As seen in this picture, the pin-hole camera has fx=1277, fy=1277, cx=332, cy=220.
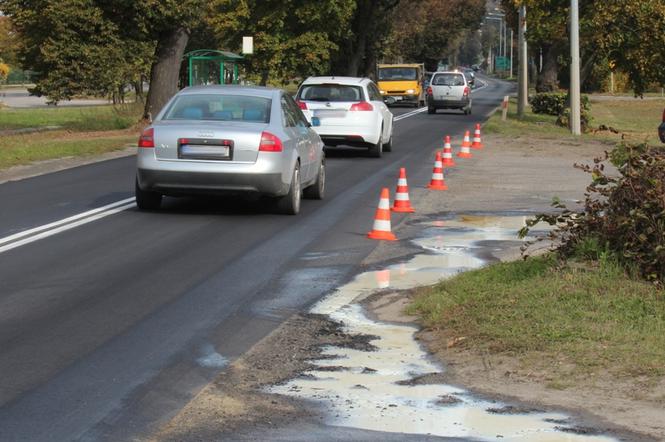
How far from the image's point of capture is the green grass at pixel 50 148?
78.6 feet

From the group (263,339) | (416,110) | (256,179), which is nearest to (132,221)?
(256,179)

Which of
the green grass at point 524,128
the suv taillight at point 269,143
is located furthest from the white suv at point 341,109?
the suv taillight at point 269,143

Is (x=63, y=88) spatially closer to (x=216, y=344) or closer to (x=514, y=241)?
(x=514, y=241)

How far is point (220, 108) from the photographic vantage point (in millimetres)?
15312

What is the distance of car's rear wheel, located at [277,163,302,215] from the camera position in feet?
50.0

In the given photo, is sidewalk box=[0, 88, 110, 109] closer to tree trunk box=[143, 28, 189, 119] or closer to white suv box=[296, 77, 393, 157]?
tree trunk box=[143, 28, 189, 119]

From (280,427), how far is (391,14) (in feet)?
235

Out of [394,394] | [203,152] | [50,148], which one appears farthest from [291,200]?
[50,148]

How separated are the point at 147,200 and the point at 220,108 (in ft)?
4.63

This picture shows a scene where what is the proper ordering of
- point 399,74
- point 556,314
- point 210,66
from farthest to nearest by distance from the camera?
1. point 399,74
2. point 210,66
3. point 556,314

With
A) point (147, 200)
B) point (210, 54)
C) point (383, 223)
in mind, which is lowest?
point (383, 223)

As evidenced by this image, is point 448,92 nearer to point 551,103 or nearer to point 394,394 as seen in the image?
point 551,103

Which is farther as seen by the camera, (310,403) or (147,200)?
(147,200)

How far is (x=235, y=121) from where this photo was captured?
1512 cm
